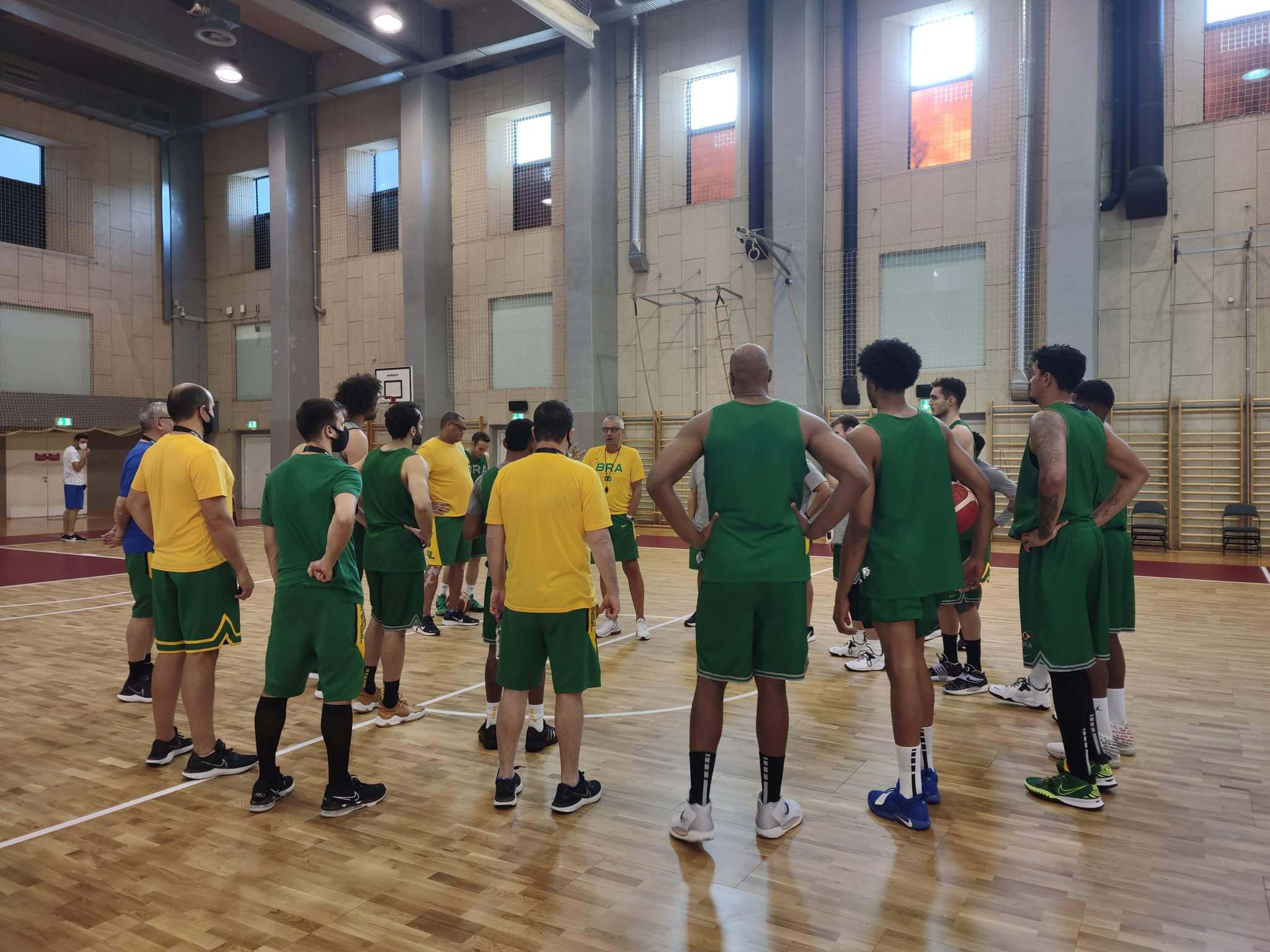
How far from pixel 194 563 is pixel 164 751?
41.1 inches

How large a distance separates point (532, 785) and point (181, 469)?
7.05 feet

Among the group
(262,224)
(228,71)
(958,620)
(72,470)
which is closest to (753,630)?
(958,620)

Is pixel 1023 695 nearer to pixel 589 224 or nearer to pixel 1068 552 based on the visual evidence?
pixel 1068 552

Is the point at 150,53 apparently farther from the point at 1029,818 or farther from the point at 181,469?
the point at 1029,818

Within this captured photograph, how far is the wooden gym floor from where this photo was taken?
100 inches

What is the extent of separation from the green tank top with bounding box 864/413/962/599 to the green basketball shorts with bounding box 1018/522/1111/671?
0.41 meters

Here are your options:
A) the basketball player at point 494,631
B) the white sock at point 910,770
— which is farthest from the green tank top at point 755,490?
the basketball player at point 494,631

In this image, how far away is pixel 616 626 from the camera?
715cm

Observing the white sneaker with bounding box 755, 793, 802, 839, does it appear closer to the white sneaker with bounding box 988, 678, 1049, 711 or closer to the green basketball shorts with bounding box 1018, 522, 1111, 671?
the green basketball shorts with bounding box 1018, 522, 1111, 671

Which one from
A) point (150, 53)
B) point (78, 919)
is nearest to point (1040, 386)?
point (78, 919)

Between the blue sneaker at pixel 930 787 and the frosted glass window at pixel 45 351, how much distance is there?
21.3 meters

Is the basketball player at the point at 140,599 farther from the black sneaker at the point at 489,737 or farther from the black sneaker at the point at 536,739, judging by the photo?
the black sneaker at the point at 536,739

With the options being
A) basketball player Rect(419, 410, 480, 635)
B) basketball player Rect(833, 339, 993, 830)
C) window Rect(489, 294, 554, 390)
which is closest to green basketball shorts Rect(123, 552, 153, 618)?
basketball player Rect(419, 410, 480, 635)

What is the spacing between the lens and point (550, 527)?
11.0 feet
